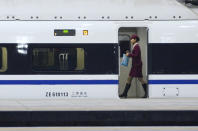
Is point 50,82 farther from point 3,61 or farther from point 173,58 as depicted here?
point 173,58

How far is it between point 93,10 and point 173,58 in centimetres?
192

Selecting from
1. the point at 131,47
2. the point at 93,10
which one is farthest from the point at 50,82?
the point at 131,47

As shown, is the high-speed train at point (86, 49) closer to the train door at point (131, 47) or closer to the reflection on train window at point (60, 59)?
the reflection on train window at point (60, 59)

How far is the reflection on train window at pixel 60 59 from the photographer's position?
29.0ft

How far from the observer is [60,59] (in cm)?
891

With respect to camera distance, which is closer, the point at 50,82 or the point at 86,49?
the point at 50,82

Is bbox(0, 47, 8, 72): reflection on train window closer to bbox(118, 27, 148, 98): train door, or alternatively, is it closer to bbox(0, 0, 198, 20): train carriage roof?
bbox(0, 0, 198, 20): train carriage roof

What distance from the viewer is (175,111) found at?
871 centimetres

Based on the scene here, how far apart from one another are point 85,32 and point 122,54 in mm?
1210

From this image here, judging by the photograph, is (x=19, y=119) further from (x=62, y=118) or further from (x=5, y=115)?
(x=62, y=118)

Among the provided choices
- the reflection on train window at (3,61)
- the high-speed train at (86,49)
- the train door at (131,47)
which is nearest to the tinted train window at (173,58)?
the high-speed train at (86,49)

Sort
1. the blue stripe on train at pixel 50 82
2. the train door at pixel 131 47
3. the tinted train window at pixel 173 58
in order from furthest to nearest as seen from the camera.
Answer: the train door at pixel 131 47 → the tinted train window at pixel 173 58 → the blue stripe on train at pixel 50 82

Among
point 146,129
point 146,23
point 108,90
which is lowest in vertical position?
point 146,129

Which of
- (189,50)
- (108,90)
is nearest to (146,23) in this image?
(189,50)
